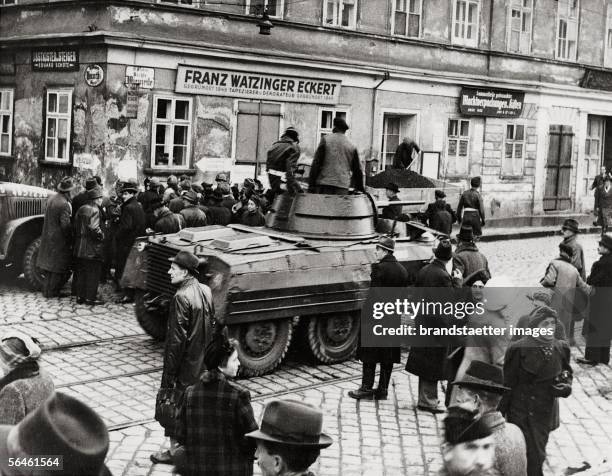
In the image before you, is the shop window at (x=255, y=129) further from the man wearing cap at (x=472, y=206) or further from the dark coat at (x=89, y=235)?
the dark coat at (x=89, y=235)

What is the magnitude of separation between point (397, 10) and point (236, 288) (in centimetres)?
1622

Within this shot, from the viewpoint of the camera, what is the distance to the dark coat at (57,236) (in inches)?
530

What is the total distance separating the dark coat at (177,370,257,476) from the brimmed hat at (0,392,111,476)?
6.73 feet

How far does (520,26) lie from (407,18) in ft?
17.0

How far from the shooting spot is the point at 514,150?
27766 millimetres

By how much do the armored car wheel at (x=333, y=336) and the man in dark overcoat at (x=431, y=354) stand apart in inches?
63.5

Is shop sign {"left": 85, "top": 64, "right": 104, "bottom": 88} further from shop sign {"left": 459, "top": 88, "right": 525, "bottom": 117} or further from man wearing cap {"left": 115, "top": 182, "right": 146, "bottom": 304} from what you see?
shop sign {"left": 459, "top": 88, "right": 525, "bottom": 117}

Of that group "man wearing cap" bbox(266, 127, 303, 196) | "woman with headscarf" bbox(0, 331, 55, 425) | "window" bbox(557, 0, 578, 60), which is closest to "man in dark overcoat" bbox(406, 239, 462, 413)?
"man wearing cap" bbox(266, 127, 303, 196)

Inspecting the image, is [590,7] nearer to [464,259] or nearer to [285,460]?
[464,259]

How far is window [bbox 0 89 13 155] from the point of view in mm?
20922

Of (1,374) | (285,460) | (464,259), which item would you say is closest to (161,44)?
(464,259)

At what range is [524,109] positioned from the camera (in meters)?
27.8

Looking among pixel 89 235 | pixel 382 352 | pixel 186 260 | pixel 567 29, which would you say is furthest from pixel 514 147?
pixel 186 260

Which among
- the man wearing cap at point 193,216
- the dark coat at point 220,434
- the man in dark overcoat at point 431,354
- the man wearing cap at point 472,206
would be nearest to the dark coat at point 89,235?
the man wearing cap at point 193,216
